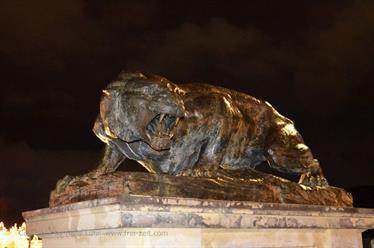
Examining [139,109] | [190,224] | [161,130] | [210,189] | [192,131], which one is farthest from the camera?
[192,131]

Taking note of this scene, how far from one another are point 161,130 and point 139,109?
1.29 ft

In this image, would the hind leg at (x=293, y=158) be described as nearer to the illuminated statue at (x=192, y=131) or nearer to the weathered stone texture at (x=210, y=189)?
the illuminated statue at (x=192, y=131)

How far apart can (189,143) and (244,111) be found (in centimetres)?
115

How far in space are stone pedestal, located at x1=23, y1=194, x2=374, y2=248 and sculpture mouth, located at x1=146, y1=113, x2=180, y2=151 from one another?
3.43ft

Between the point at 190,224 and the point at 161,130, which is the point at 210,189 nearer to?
the point at 190,224

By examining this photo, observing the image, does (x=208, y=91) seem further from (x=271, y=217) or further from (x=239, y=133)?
(x=271, y=217)

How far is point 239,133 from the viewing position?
266 inches

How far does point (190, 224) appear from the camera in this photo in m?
5.10

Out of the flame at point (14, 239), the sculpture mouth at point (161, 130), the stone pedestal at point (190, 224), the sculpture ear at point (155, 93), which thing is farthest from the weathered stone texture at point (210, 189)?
the flame at point (14, 239)

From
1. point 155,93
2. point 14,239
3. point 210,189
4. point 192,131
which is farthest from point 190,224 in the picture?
point 14,239

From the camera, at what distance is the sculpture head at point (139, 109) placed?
584 centimetres

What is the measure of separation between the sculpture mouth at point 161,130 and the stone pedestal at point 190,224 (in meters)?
1.05

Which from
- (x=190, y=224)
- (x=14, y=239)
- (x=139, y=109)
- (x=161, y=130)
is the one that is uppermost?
(x=14, y=239)

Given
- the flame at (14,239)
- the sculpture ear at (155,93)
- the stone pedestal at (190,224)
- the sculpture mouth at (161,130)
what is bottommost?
the stone pedestal at (190,224)
